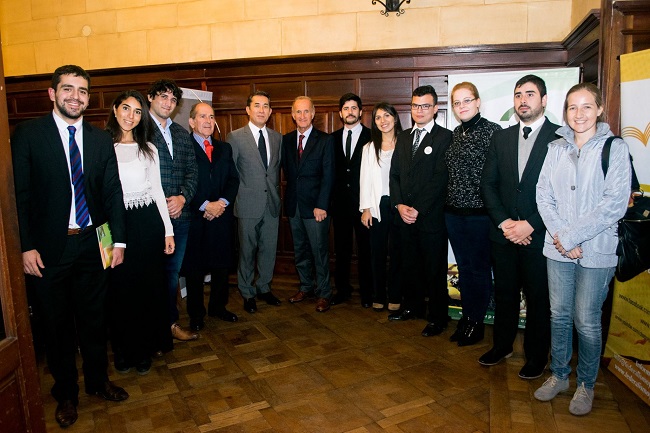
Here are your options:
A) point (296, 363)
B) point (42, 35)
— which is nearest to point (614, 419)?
point (296, 363)

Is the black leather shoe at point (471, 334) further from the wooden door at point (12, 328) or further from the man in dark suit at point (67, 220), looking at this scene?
the wooden door at point (12, 328)

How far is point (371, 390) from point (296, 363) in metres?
0.58

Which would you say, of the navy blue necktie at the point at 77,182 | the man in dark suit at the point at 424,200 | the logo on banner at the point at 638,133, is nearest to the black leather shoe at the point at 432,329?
the man in dark suit at the point at 424,200

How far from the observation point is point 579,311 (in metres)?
2.44

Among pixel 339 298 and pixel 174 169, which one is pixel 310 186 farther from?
pixel 174 169

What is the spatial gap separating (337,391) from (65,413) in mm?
1428

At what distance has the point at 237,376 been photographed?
292 cm

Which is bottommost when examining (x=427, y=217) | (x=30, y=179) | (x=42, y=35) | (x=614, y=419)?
(x=614, y=419)

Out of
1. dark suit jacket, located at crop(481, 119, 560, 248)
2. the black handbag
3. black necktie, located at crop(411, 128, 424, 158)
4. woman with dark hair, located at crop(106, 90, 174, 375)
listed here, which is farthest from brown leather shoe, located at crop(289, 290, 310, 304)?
the black handbag

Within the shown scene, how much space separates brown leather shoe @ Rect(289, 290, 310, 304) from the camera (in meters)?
4.27

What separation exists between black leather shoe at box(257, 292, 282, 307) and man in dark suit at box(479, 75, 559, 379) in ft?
6.47

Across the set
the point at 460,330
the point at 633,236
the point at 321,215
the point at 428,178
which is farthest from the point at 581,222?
the point at 321,215

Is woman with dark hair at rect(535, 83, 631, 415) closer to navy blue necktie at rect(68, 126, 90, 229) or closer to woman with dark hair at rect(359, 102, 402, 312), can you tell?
woman with dark hair at rect(359, 102, 402, 312)

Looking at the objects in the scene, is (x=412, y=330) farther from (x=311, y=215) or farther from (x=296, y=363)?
(x=311, y=215)
